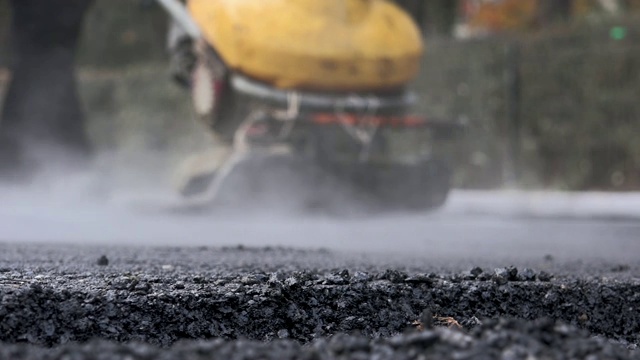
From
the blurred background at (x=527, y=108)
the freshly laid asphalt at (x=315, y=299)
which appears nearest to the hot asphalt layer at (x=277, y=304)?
the freshly laid asphalt at (x=315, y=299)

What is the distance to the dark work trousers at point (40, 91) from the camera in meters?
9.23

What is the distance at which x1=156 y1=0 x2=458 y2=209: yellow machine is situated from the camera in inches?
287

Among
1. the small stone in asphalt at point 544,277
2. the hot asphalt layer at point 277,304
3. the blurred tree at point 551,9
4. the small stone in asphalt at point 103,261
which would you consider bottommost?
the hot asphalt layer at point 277,304

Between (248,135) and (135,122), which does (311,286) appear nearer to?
(248,135)

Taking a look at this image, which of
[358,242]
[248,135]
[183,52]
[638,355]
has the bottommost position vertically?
[638,355]

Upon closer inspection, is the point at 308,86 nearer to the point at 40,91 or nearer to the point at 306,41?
the point at 306,41

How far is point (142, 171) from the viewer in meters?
10.6

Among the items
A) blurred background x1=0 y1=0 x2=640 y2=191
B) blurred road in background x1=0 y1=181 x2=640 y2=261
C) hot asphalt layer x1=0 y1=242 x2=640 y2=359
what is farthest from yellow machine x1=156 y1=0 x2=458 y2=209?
hot asphalt layer x1=0 y1=242 x2=640 y2=359

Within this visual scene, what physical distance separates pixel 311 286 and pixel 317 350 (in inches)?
47.9

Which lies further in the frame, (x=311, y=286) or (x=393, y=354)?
(x=311, y=286)

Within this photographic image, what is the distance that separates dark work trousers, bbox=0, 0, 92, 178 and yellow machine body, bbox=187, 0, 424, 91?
7.10 ft

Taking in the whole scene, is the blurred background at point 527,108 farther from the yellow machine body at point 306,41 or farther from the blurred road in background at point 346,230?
the yellow machine body at point 306,41

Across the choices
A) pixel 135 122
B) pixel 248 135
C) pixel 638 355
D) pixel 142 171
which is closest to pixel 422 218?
pixel 248 135

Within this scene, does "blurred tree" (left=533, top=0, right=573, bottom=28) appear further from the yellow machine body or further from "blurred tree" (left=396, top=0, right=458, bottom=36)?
the yellow machine body
